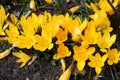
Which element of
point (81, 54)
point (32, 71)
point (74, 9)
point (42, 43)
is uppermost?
point (74, 9)

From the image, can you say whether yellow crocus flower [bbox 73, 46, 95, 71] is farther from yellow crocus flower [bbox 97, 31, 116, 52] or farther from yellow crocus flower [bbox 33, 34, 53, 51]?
yellow crocus flower [bbox 33, 34, 53, 51]

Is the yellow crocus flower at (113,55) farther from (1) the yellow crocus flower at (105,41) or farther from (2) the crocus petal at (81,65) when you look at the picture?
(2) the crocus petal at (81,65)

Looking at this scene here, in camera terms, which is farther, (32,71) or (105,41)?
(32,71)

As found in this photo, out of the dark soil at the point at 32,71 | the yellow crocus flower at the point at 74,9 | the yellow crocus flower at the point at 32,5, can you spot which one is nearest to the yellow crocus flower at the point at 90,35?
the dark soil at the point at 32,71

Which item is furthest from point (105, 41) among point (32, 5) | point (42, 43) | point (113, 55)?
point (32, 5)

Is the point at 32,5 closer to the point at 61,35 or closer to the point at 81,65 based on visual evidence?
the point at 61,35

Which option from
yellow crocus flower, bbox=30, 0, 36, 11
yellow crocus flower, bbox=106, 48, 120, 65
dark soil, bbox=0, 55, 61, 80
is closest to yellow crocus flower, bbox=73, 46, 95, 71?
yellow crocus flower, bbox=106, 48, 120, 65
